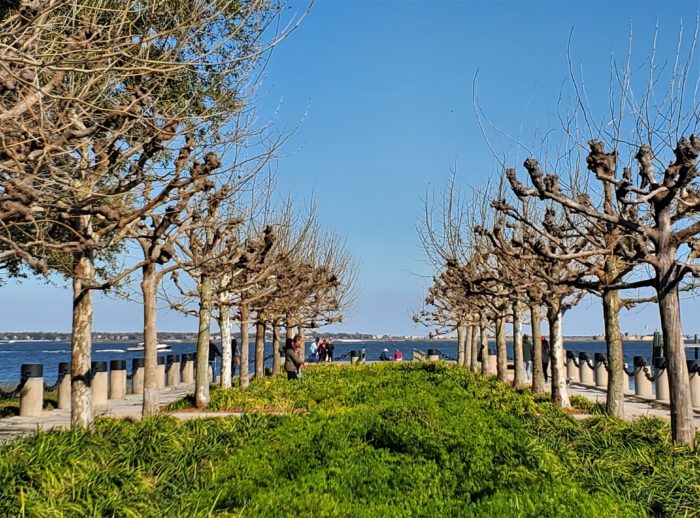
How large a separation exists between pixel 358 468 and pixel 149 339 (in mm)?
6002

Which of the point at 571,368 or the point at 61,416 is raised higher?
the point at 571,368

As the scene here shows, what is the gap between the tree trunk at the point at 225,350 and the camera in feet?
69.9

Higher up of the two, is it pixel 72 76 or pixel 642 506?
pixel 72 76

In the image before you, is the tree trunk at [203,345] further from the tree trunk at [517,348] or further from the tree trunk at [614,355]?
the tree trunk at [517,348]

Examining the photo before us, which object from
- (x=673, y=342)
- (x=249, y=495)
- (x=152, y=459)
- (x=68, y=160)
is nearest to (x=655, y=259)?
(x=673, y=342)

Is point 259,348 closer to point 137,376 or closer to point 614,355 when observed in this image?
point 137,376

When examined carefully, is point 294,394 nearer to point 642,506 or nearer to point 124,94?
point 124,94

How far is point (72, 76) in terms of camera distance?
8.34 m

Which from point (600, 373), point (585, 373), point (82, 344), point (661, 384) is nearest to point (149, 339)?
point (82, 344)

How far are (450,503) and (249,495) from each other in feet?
6.95

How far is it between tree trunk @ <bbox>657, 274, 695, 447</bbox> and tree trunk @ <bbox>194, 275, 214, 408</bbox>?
1019 centimetres

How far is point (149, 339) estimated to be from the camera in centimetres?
1365

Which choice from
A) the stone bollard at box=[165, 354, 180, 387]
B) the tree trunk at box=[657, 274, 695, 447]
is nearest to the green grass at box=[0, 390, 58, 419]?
the stone bollard at box=[165, 354, 180, 387]

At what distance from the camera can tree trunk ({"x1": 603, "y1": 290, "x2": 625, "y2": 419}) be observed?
13766mm
